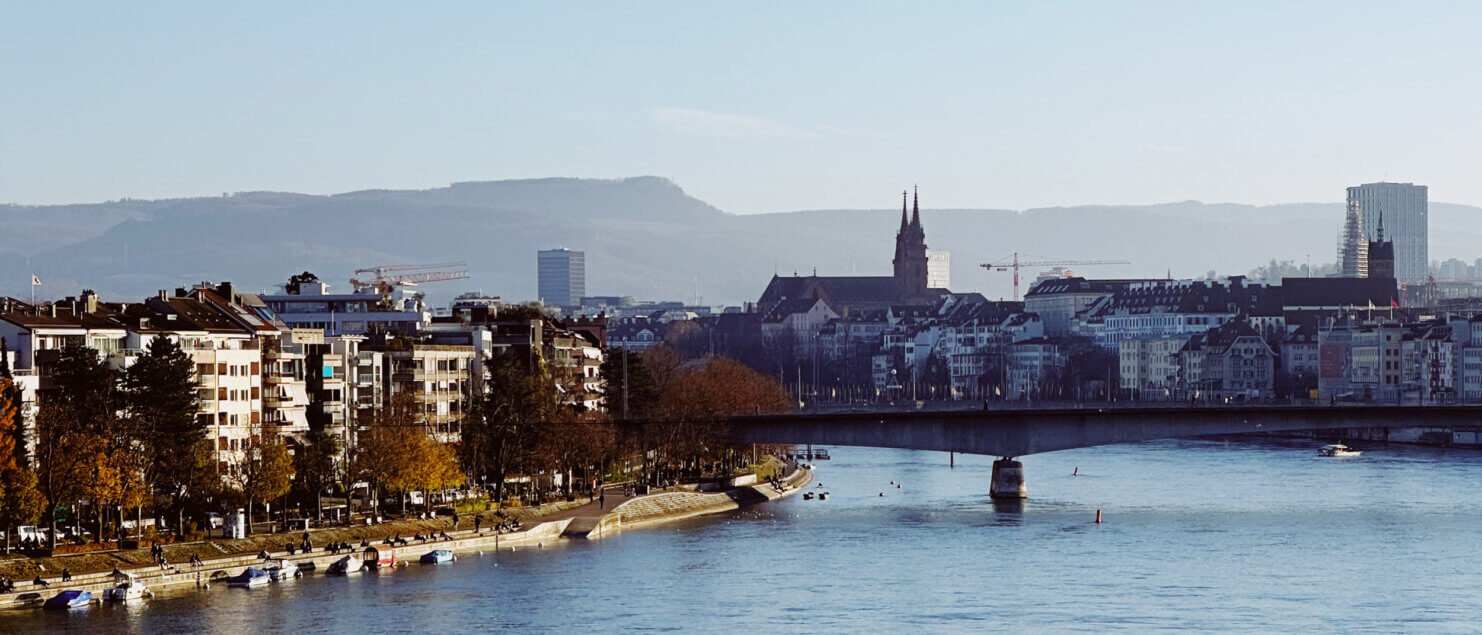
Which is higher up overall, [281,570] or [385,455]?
[385,455]

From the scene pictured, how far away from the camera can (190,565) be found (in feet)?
202

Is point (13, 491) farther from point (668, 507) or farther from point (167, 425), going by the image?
point (668, 507)

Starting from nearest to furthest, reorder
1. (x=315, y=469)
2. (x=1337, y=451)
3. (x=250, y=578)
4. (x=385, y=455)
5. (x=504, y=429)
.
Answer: (x=250, y=578) < (x=315, y=469) < (x=385, y=455) < (x=504, y=429) < (x=1337, y=451)

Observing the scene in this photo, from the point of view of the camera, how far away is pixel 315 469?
236 ft

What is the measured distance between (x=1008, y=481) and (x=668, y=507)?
1337cm

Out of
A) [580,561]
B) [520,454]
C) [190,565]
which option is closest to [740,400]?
[520,454]

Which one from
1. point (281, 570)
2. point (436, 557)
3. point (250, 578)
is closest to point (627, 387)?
point (436, 557)

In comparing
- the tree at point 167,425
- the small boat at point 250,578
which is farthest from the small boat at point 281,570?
the tree at point 167,425

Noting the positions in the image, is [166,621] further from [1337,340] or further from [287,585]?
[1337,340]

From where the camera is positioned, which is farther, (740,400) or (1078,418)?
(740,400)

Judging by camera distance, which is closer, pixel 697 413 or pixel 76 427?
pixel 76 427

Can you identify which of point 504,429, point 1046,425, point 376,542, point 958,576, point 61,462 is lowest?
point 958,576

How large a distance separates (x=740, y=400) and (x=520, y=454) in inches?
1449

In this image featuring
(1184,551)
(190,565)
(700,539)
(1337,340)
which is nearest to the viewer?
(190,565)
